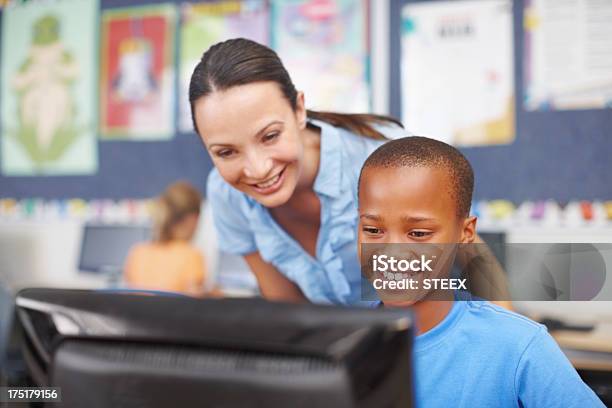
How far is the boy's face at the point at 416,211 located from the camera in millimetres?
808

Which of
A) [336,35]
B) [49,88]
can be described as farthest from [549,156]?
[49,88]

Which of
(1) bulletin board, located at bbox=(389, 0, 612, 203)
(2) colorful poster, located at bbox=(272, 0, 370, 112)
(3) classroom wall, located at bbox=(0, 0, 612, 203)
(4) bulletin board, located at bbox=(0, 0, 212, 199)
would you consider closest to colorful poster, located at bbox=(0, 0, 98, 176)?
(4) bulletin board, located at bbox=(0, 0, 212, 199)

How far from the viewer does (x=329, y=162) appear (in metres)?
1.10

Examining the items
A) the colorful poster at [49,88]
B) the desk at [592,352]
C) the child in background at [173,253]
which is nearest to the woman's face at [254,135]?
the desk at [592,352]

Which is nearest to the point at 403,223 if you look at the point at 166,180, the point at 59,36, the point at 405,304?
the point at 405,304

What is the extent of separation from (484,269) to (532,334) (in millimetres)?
155

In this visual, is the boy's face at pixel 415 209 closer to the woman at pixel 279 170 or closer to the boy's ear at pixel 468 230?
the boy's ear at pixel 468 230

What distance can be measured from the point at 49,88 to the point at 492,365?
2.80 meters

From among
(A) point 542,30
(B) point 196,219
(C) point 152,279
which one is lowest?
(C) point 152,279

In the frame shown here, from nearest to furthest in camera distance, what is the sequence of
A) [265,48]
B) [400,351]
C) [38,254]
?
[400,351]
[265,48]
[38,254]

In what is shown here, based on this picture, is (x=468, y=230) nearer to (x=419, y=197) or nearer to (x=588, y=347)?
(x=419, y=197)

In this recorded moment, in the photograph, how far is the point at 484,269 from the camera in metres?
0.90

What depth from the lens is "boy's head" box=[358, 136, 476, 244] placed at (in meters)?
0.81

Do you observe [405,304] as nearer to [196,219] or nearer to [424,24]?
[424,24]
